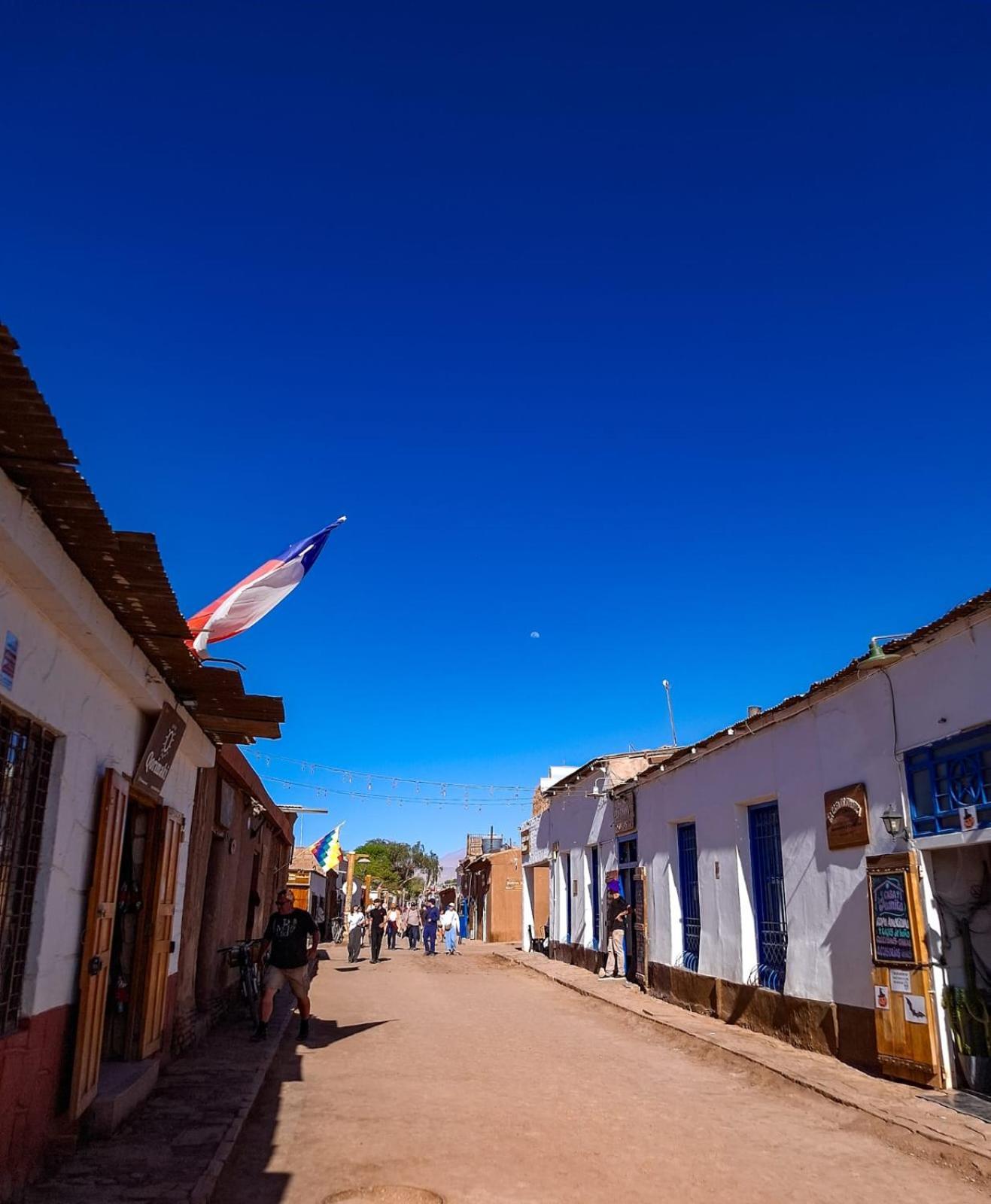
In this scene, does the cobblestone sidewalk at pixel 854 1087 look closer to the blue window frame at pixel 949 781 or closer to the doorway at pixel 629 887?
the blue window frame at pixel 949 781

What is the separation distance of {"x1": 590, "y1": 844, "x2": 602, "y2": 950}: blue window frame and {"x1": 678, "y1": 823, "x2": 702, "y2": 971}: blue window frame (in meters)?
5.50

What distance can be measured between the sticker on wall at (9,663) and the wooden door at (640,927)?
12946 millimetres

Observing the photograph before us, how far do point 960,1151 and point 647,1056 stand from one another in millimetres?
4447

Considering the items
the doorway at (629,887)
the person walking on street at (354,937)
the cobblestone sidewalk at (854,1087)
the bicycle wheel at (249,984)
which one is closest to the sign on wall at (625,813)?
the doorway at (629,887)

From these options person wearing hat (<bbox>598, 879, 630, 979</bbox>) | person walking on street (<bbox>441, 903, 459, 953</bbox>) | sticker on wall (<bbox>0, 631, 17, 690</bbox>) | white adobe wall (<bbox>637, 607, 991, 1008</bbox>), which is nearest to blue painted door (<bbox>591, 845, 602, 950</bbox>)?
person wearing hat (<bbox>598, 879, 630, 979</bbox>)

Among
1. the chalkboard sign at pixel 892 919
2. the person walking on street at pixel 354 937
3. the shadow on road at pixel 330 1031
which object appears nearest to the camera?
the chalkboard sign at pixel 892 919

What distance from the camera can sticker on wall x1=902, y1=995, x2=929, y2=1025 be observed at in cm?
786

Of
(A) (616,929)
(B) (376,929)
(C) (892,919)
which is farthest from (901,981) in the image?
(B) (376,929)

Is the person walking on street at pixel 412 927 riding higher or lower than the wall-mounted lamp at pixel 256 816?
lower

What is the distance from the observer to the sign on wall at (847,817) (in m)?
9.04

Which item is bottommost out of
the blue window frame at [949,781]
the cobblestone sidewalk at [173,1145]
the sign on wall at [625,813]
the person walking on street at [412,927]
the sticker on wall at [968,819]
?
the cobblestone sidewalk at [173,1145]

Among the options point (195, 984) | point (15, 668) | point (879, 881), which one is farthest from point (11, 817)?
point (879, 881)

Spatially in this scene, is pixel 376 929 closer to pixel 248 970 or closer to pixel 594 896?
pixel 594 896

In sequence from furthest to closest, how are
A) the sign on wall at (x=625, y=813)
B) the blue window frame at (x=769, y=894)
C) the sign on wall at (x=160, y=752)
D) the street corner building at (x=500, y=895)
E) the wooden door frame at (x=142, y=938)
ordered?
the street corner building at (x=500, y=895)
the sign on wall at (x=625, y=813)
the blue window frame at (x=769, y=894)
the wooden door frame at (x=142, y=938)
the sign on wall at (x=160, y=752)
